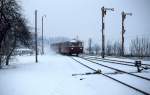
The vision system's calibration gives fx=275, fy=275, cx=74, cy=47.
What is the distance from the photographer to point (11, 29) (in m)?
26.3

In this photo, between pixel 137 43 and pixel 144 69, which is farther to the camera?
pixel 137 43

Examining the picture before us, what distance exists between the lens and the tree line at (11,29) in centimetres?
2509

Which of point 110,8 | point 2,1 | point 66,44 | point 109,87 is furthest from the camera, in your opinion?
point 66,44

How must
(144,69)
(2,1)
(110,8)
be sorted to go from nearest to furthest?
(144,69) < (2,1) < (110,8)

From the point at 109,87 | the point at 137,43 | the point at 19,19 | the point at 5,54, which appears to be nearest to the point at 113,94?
the point at 109,87

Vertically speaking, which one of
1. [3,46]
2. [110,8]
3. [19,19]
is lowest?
[3,46]

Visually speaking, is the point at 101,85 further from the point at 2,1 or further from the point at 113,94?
the point at 2,1

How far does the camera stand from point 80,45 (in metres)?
53.6

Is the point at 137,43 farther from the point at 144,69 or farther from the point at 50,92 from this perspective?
the point at 50,92

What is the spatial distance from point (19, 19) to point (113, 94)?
1679 centimetres

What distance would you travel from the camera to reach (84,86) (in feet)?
45.2

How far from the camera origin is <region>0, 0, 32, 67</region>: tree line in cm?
2509

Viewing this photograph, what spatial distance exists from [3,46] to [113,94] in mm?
18138

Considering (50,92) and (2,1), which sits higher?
(2,1)
